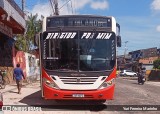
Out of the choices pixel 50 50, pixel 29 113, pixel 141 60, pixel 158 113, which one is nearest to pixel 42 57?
pixel 50 50

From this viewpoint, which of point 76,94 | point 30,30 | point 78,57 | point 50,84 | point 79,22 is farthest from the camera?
point 30,30

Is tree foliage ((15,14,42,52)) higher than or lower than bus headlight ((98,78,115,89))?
higher

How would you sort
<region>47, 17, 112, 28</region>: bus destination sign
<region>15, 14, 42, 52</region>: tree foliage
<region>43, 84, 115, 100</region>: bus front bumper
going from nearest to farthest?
1. <region>43, 84, 115, 100</region>: bus front bumper
2. <region>47, 17, 112, 28</region>: bus destination sign
3. <region>15, 14, 42, 52</region>: tree foliage

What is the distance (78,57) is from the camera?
12.8m

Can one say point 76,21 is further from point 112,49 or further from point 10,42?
point 10,42

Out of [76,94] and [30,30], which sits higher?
[30,30]

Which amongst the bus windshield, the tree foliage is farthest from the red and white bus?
the tree foliage

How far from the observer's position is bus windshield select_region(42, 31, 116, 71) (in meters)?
12.8

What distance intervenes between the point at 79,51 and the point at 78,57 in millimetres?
219

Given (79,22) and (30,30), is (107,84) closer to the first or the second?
(79,22)

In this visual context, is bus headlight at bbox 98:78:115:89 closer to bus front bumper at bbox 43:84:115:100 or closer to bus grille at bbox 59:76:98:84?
bus front bumper at bbox 43:84:115:100

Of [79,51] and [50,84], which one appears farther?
[79,51]

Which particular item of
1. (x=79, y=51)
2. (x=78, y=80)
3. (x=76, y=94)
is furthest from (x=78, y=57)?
(x=76, y=94)

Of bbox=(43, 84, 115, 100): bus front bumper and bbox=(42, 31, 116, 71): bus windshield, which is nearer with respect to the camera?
bbox=(43, 84, 115, 100): bus front bumper
